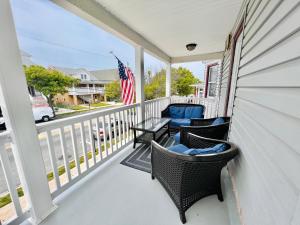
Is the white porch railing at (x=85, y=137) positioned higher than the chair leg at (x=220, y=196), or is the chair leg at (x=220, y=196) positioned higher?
the white porch railing at (x=85, y=137)

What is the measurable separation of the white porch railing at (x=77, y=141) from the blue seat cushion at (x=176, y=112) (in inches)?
23.1

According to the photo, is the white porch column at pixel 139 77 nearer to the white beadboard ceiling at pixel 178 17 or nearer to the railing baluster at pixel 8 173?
the white beadboard ceiling at pixel 178 17

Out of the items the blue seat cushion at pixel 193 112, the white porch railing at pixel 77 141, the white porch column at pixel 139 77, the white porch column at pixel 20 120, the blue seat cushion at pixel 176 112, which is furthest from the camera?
the blue seat cushion at pixel 176 112

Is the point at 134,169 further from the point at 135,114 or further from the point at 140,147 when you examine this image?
the point at 135,114

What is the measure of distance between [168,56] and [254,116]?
491 cm

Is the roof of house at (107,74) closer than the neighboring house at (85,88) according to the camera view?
No

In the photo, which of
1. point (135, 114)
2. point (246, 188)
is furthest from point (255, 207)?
point (135, 114)

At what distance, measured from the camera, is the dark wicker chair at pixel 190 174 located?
1.22 m

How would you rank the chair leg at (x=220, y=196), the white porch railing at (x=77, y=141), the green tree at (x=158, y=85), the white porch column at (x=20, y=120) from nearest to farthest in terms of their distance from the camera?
the white porch column at (x=20, y=120), the white porch railing at (x=77, y=141), the chair leg at (x=220, y=196), the green tree at (x=158, y=85)

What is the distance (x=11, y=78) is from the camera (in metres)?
1.12

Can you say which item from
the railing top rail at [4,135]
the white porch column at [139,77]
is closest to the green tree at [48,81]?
the railing top rail at [4,135]

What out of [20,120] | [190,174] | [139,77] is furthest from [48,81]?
[190,174]

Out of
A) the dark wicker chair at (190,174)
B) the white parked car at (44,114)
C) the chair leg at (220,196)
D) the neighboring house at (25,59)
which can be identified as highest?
the neighboring house at (25,59)

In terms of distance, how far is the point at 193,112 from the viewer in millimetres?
4117
